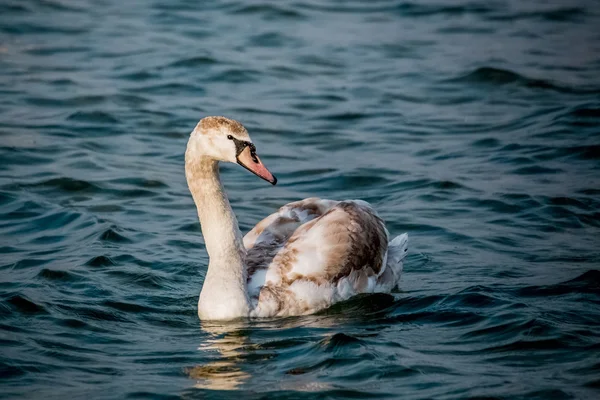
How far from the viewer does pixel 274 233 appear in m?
9.80

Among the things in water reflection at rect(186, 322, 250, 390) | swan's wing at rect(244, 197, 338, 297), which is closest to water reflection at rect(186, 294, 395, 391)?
water reflection at rect(186, 322, 250, 390)

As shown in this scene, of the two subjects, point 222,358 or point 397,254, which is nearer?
point 222,358

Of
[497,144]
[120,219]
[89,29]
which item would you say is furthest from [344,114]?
[89,29]

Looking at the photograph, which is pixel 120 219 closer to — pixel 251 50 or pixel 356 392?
pixel 356 392

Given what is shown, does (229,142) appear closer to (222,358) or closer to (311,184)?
(222,358)

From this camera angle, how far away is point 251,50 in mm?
18734

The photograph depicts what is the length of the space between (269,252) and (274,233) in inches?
13.3

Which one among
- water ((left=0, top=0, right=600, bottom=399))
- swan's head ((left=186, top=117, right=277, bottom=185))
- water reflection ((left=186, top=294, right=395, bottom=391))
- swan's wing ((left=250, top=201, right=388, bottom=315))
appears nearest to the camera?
water reflection ((left=186, top=294, right=395, bottom=391))

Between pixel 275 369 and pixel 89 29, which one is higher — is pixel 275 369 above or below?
below

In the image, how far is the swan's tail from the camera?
9.92 metres

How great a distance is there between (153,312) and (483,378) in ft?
10.1

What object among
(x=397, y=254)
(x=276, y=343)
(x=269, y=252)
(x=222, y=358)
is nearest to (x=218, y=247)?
(x=269, y=252)

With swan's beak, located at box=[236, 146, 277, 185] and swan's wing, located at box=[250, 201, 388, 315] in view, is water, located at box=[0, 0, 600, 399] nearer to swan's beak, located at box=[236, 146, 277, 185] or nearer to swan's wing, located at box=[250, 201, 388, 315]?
swan's wing, located at box=[250, 201, 388, 315]

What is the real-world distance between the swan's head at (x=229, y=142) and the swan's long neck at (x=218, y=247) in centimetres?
21
